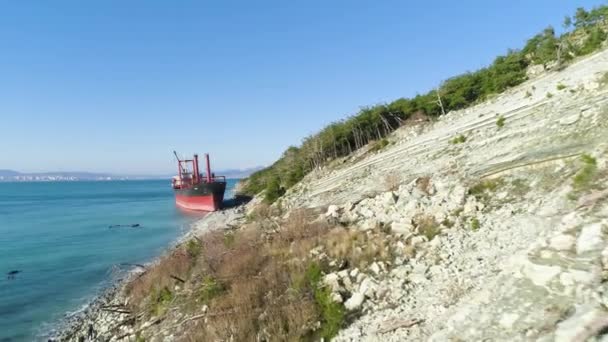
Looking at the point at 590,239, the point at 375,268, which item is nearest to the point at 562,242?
the point at 590,239

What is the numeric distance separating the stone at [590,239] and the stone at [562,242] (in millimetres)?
100

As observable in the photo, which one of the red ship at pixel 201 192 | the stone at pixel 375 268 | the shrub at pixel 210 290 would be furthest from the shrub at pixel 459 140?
the red ship at pixel 201 192

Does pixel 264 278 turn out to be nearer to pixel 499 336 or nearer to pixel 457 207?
pixel 457 207

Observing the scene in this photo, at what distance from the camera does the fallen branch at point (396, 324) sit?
665 centimetres

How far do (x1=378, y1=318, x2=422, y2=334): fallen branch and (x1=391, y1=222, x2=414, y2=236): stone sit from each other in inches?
148

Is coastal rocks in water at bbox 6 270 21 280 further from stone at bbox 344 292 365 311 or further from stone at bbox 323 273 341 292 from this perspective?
stone at bbox 344 292 365 311

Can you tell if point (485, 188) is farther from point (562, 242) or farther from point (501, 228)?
point (562, 242)

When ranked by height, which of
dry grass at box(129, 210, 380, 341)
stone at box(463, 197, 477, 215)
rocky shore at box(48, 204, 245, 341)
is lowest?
rocky shore at box(48, 204, 245, 341)

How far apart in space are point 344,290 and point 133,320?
27.4 feet

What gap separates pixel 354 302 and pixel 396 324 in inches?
53.8

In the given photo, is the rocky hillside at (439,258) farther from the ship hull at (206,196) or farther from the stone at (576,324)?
the ship hull at (206,196)

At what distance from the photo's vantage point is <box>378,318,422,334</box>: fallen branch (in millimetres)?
6648

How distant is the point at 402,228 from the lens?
10.7m

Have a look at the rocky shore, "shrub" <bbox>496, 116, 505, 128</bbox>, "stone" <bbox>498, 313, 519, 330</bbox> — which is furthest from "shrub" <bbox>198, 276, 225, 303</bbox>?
"shrub" <bbox>496, 116, 505, 128</bbox>
